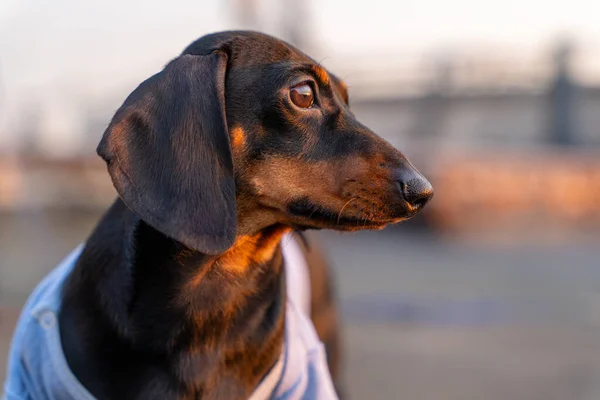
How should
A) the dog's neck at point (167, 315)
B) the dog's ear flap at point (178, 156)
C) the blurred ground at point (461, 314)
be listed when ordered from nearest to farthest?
the dog's ear flap at point (178, 156) → the dog's neck at point (167, 315) → the blurred ground at point (461, 314)

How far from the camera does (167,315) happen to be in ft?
6.03

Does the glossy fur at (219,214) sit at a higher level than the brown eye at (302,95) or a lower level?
lower

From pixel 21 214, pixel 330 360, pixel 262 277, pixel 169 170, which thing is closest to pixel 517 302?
pixel 330 360

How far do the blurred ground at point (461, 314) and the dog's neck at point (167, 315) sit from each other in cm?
221

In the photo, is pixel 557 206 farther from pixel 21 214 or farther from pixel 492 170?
pixel 21 214

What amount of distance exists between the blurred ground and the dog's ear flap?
2.52 meters

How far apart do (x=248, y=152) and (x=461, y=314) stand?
166 inches

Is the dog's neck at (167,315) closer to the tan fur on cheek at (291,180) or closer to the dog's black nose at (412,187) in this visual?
the tan fur on cheek at (291,180)

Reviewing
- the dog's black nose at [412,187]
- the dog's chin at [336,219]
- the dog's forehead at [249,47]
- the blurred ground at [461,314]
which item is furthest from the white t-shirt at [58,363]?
the blurred ground at [461,314]

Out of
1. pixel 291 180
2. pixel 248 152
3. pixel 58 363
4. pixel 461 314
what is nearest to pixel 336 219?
pixel 291 180

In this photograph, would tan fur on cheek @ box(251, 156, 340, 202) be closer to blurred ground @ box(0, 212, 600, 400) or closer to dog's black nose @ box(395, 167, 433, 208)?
dog's black nose @ box(395, 167, 433, 208)

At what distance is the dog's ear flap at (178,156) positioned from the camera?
1639mm

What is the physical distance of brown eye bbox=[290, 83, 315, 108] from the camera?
6.12 feet

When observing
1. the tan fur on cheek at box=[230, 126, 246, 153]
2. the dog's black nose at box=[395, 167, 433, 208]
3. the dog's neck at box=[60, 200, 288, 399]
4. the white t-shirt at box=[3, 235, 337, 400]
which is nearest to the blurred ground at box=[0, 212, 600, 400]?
the white t-shirt at box=[3, 235, 337, 400]
